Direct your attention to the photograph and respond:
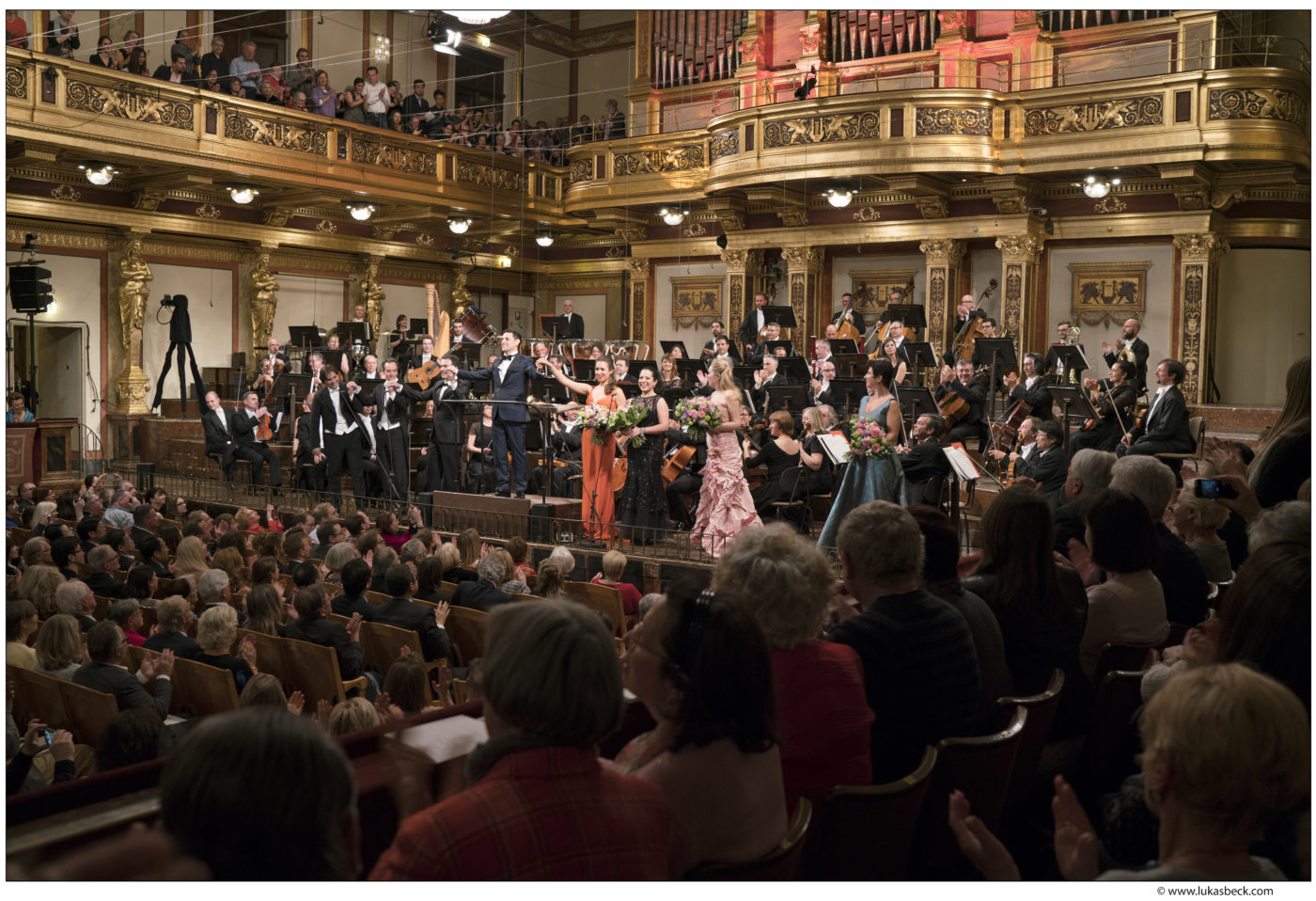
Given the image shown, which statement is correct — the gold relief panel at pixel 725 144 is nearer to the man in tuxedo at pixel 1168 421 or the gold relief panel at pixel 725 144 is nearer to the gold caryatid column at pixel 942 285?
the gold caryatid column at pixel 942 285

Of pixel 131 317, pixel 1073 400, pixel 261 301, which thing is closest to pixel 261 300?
pixel 261 301

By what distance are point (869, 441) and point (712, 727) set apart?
6157mm

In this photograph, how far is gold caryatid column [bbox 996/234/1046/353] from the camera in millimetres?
15211

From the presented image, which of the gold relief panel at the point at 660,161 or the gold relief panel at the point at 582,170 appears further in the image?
the gold relief panel at the point at 582,170

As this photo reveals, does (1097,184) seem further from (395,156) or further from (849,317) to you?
(395,156)

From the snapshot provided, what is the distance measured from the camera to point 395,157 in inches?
667

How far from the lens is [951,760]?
2.44 m

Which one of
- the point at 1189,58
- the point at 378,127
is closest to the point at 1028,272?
the point at 1189,58

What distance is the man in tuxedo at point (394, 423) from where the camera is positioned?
38.2 ft

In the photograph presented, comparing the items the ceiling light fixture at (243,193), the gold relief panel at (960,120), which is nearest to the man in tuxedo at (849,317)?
the gold relief panel at (960,120)

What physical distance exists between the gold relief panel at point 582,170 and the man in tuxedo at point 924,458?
1097 cm

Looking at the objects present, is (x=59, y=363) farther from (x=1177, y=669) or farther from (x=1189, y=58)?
(x=1177, y=669)

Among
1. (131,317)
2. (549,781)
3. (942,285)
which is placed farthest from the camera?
(131,317)
